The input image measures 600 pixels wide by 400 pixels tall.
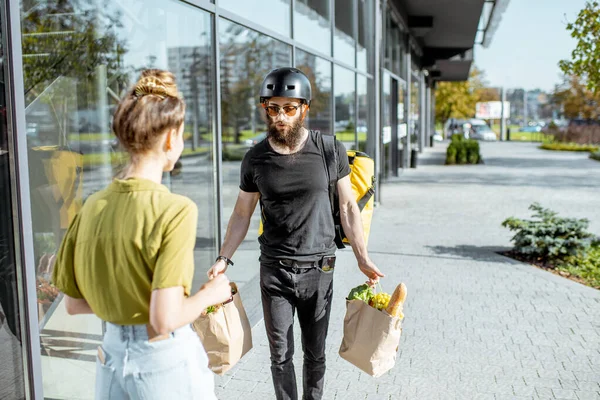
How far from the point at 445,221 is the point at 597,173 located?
480 inches

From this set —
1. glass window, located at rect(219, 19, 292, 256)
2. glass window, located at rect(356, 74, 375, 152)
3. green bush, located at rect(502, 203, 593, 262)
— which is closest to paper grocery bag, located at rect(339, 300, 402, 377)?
glass window, located at rect(219, 19, 292, 256)

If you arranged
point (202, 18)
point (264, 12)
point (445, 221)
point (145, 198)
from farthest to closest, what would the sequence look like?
1. point (445, 221)
2. point (264, 12)
3. point (202, 18)
4. point (145, 198)

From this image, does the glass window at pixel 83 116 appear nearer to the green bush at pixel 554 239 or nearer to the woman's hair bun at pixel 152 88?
the woman's hair bun at pixel 152 88

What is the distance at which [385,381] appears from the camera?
14.7 feet

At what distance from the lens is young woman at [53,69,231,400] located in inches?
76.5

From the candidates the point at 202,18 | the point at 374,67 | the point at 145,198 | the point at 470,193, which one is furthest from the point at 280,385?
the point at 470,193

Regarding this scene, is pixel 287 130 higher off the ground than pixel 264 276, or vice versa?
pixel 287 130

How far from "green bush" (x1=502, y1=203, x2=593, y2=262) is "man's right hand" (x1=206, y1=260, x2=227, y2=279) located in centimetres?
585

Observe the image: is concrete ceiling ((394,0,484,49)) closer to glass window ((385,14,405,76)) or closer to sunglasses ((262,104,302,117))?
glass window ((385,14,405,76))

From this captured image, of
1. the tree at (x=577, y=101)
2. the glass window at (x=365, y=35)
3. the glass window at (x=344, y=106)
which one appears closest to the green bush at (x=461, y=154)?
the glass window at (x=365, y=35)

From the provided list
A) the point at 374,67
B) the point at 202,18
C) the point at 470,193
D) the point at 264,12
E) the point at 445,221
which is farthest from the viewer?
the point at 470,193

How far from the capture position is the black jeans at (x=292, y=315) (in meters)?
3.35

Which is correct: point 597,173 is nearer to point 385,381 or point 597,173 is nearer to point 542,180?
point 542,180

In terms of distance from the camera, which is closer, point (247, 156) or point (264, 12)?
point (247, 156)
